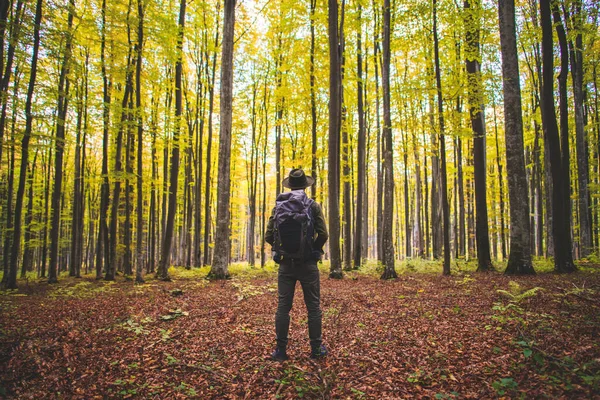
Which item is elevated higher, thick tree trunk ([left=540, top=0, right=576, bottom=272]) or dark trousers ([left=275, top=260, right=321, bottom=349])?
thick tree trunk ([left=540, top=0, right=576, bottom=272])

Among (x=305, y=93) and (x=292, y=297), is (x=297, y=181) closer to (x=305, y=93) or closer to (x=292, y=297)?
(x=292, y=297)

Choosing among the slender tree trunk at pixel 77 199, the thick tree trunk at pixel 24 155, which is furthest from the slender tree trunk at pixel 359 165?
the slender tree trunk at pixel 77 199

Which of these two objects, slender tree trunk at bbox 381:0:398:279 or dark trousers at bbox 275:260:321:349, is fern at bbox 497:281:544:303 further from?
slender tree trunk at bbox 381:0:398:279

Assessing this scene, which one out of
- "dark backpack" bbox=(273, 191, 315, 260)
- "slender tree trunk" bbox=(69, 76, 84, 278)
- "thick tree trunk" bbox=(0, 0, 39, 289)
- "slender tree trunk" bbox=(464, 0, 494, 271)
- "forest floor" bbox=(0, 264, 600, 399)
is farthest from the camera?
"slender tree trunk" bbox=(69, 76, 84, 278)

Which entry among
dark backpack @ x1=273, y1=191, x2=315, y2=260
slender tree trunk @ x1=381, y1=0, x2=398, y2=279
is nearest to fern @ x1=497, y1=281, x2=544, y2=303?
dark backpack @ x1=273, y1=191, x2=315, y2=260

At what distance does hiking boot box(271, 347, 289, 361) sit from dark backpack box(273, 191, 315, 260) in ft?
4.50

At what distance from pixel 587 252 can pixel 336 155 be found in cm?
1365

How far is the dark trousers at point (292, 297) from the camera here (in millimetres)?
4176

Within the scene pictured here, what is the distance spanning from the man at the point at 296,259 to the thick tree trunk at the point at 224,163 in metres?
8.09

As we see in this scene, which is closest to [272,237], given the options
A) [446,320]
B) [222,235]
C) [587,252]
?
[446,320]

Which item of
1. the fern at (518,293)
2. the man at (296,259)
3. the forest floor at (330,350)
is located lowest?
the forest floor at (330,350)

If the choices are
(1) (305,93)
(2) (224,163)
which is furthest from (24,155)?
(1) (305,93)

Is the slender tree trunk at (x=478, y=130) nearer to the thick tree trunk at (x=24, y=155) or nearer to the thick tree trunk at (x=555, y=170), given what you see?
the thick tree trunk at (x=555, y=170)

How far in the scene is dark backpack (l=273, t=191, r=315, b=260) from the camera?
4070 mm
